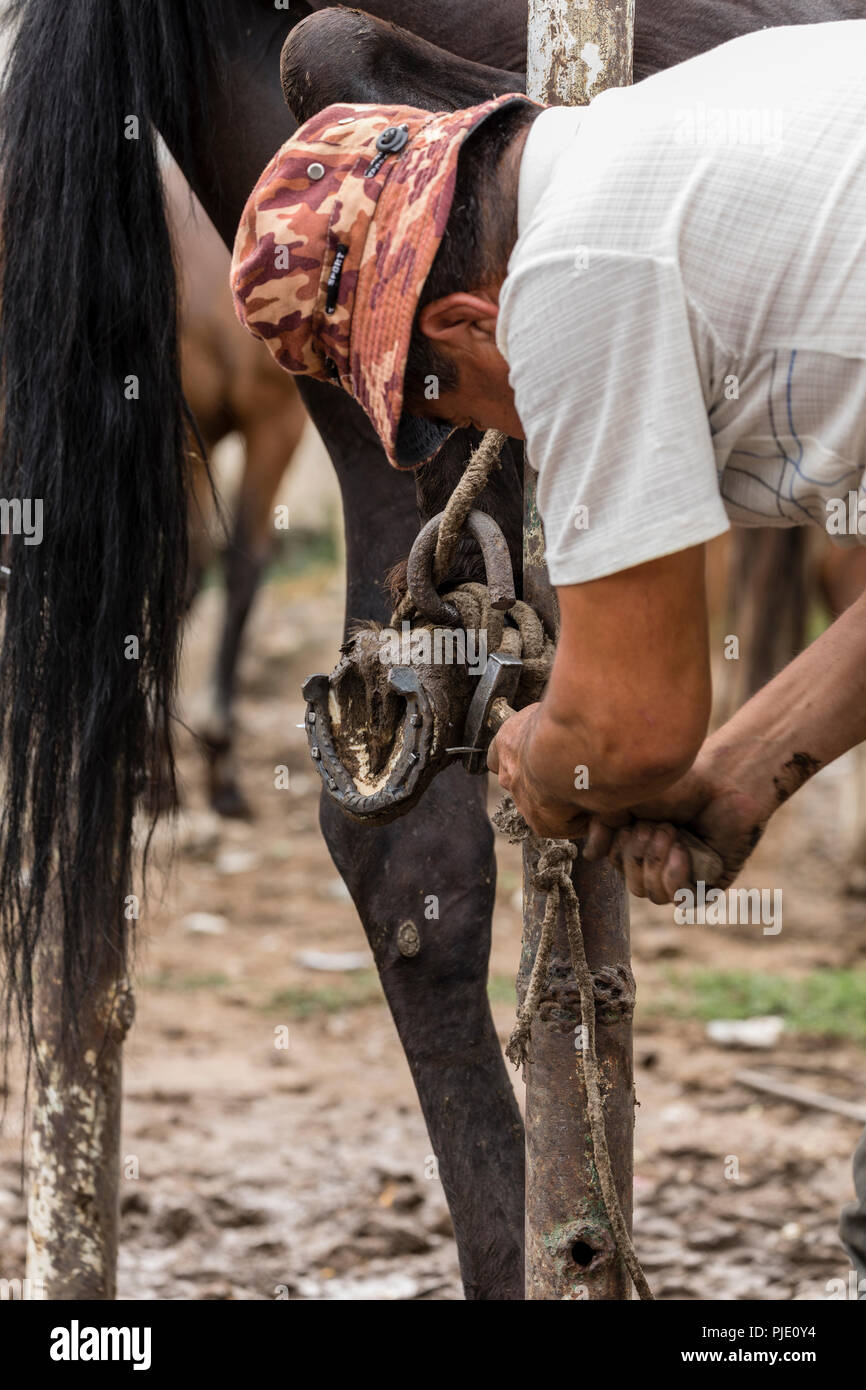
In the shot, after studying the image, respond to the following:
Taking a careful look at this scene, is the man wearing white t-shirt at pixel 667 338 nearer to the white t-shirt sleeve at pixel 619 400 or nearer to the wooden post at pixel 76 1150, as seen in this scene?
the white t-shirt sleeve at pixel 619 400

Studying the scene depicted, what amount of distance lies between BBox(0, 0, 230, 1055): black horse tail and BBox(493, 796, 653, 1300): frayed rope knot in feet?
2.50

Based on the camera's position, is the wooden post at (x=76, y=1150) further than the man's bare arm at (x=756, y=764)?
Yes

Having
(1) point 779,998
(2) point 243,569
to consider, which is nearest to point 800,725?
(1) point 779,998

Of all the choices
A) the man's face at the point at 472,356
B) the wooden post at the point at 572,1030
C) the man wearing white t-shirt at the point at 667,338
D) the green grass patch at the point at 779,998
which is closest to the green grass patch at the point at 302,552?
the green grass patch at the point at 779,998

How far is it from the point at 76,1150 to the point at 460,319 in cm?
153

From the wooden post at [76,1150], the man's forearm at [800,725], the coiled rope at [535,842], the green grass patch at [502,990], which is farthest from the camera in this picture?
the green grass patch at [502,990]

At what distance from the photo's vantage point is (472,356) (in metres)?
1.21

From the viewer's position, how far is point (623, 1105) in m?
1.58

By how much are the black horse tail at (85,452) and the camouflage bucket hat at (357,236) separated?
787 millimetres

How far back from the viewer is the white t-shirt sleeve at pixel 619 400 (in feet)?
3.51

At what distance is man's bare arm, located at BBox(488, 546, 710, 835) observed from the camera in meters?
1.10

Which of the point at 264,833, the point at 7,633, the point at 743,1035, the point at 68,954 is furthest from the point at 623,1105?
the point at 264,833

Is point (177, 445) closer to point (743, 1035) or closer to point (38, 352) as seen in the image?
point (38, 352)

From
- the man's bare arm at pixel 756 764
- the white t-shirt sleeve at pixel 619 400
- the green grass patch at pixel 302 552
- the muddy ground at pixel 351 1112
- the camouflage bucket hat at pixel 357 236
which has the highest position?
the green grass patch at pixel 302 552
